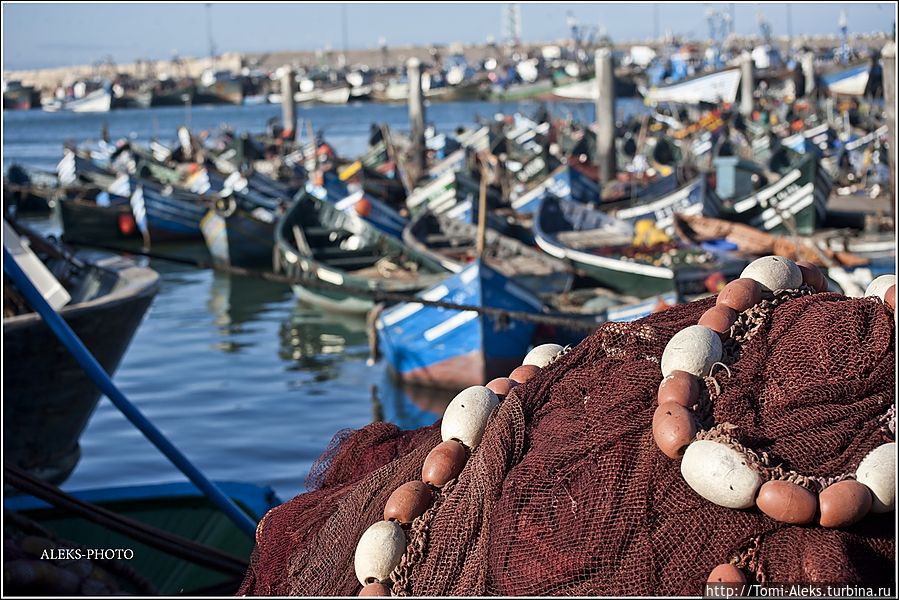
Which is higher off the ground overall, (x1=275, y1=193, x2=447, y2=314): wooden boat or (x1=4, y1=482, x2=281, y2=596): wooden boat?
(x1=4, y1=482, x2=281, y2=596): wooden boat

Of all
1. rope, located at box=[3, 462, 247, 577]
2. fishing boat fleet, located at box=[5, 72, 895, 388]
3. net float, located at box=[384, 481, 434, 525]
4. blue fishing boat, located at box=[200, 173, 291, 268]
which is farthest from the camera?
blue fishing boat, located at box=[200, 173, 291, 268]

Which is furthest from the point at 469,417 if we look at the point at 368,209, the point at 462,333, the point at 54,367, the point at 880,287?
the point at 368,209

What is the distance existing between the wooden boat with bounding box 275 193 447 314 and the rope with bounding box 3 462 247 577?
30.0 ft

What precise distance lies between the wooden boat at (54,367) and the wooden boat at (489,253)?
14.1ft

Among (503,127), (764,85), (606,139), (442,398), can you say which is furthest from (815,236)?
(764,85)

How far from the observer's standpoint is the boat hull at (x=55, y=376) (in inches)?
265

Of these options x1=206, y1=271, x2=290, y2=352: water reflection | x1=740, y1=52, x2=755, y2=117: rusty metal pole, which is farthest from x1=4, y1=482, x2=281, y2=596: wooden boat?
x1=740, y1=52, x2=755, y2=117: rusty metal pole

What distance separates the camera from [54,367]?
698 centimetres

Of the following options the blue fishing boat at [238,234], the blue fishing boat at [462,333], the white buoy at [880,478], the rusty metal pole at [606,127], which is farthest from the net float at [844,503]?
the rusty metal pole at [606,127]

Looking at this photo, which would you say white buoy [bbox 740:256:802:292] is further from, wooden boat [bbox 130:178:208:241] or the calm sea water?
wooden boat [bbox 130:178:208:241]

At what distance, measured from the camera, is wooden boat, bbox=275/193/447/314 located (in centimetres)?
1436

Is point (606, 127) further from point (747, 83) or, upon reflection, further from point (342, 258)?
point (747, 83)

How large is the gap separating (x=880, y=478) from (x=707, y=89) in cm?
4903

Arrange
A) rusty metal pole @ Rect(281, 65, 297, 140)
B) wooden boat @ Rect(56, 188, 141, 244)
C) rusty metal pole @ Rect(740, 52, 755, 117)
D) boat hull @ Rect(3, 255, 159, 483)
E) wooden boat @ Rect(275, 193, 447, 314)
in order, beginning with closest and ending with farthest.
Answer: boat hull @ Rect(3, 255, 159, 483)
wooden boat @ Rect(275, 193, 447, 314)
wooden boat @ Rect(56, 188, 141, 244)
rusty metal pole @ Rect(281, 65, 297, 140)
rusty metal pole @ Rect(740, 52, 755, 117)
